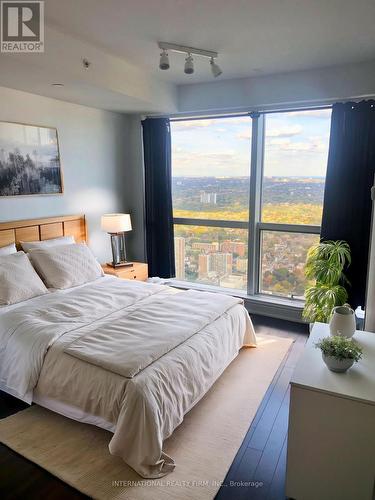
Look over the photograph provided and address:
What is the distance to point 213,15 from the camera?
7.68 ft

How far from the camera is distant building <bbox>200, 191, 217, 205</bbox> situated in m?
4.50

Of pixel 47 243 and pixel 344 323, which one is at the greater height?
pixel 47 243

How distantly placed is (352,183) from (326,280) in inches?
39.3

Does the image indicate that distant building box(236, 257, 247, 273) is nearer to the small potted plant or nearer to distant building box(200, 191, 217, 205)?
distant building box(200, 191, 217, 205)

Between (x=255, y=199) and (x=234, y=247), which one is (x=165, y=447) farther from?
(x=255, y=199)

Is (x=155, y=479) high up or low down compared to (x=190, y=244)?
down

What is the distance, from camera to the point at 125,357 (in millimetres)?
2111

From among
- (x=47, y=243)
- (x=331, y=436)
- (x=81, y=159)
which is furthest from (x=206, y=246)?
(x=331, y=436)

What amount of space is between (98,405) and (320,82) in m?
3.45

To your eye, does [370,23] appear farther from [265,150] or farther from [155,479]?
[155,479]

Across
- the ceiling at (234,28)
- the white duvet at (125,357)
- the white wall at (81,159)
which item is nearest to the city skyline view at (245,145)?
the ceiling at (234,28)

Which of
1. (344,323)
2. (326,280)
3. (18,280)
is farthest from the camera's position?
(326,280)

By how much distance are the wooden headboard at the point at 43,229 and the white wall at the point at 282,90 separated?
186 cm

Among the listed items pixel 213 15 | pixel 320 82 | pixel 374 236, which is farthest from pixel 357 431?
pixel 320 82
